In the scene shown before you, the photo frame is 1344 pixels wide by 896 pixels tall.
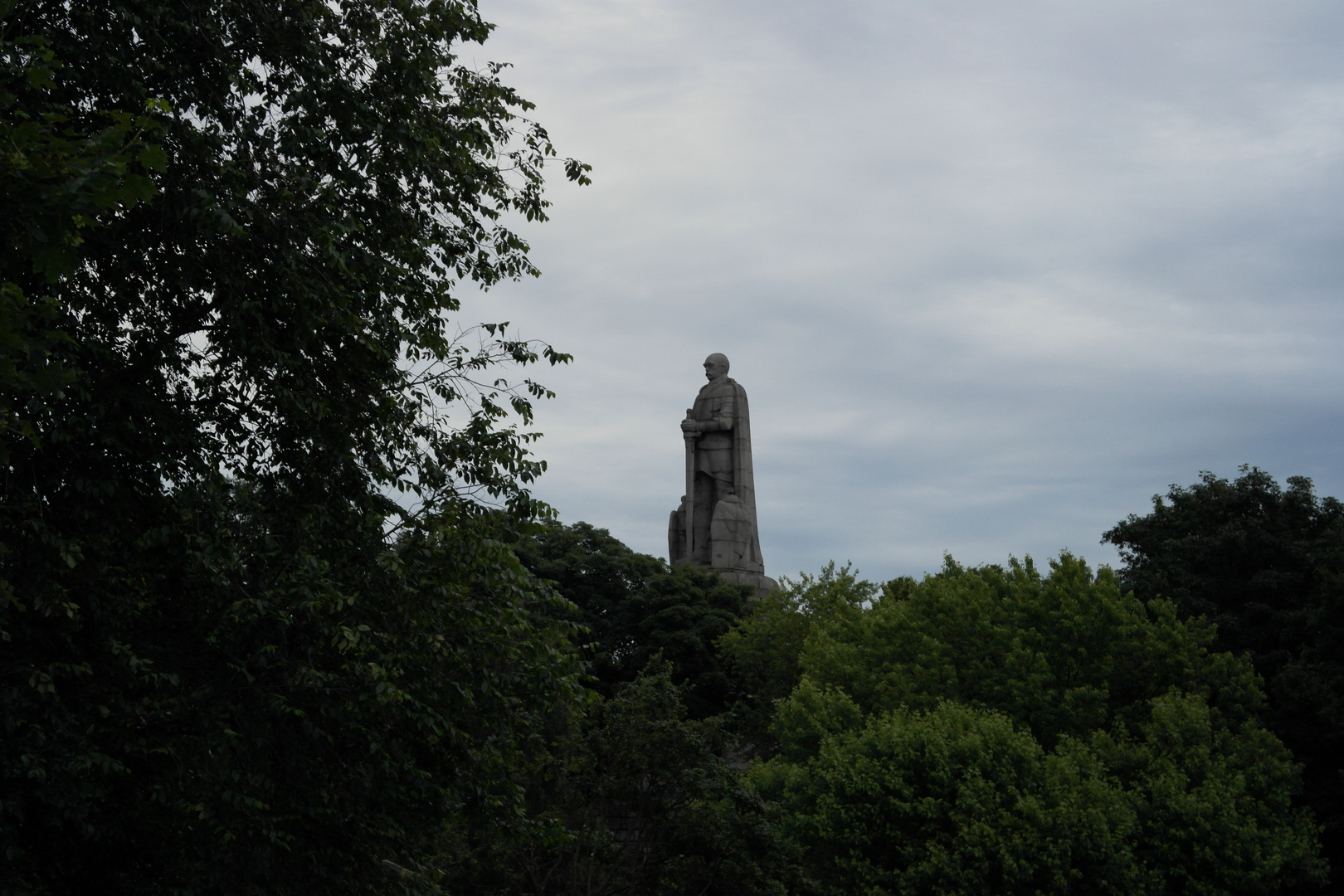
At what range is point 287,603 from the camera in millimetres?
10945

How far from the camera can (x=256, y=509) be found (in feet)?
39.4

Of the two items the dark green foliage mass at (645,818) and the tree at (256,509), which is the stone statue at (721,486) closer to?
the dark green foliage mass at (645,818)

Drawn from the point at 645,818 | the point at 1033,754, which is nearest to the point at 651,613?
the point at 645,818

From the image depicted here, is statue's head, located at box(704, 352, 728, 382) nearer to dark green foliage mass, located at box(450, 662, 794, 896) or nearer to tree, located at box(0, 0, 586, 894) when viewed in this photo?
dark green foliage mass, located at box(450, 662, 794, 896)

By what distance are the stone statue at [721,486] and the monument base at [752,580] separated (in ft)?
0.08

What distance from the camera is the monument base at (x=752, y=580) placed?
131ft

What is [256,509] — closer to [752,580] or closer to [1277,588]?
[1277,588]

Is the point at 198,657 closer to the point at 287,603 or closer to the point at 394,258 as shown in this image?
the point at 287,603

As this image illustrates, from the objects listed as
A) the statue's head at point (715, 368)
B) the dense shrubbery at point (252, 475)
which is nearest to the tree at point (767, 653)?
the statue's head at point (715, 368)

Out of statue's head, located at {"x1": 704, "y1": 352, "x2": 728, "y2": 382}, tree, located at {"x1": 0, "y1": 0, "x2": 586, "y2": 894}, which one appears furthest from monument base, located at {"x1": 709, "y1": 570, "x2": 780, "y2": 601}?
tree, located at {"x1": 0, "y1": 0, "x2": 586, "y2": 894}

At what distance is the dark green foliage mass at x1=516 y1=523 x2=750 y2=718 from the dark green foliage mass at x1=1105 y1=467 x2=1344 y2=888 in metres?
11.1

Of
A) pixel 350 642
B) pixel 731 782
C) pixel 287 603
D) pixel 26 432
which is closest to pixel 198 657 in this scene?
pixel 287 603

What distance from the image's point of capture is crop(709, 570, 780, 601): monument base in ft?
131

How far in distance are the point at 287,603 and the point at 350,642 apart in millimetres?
859
